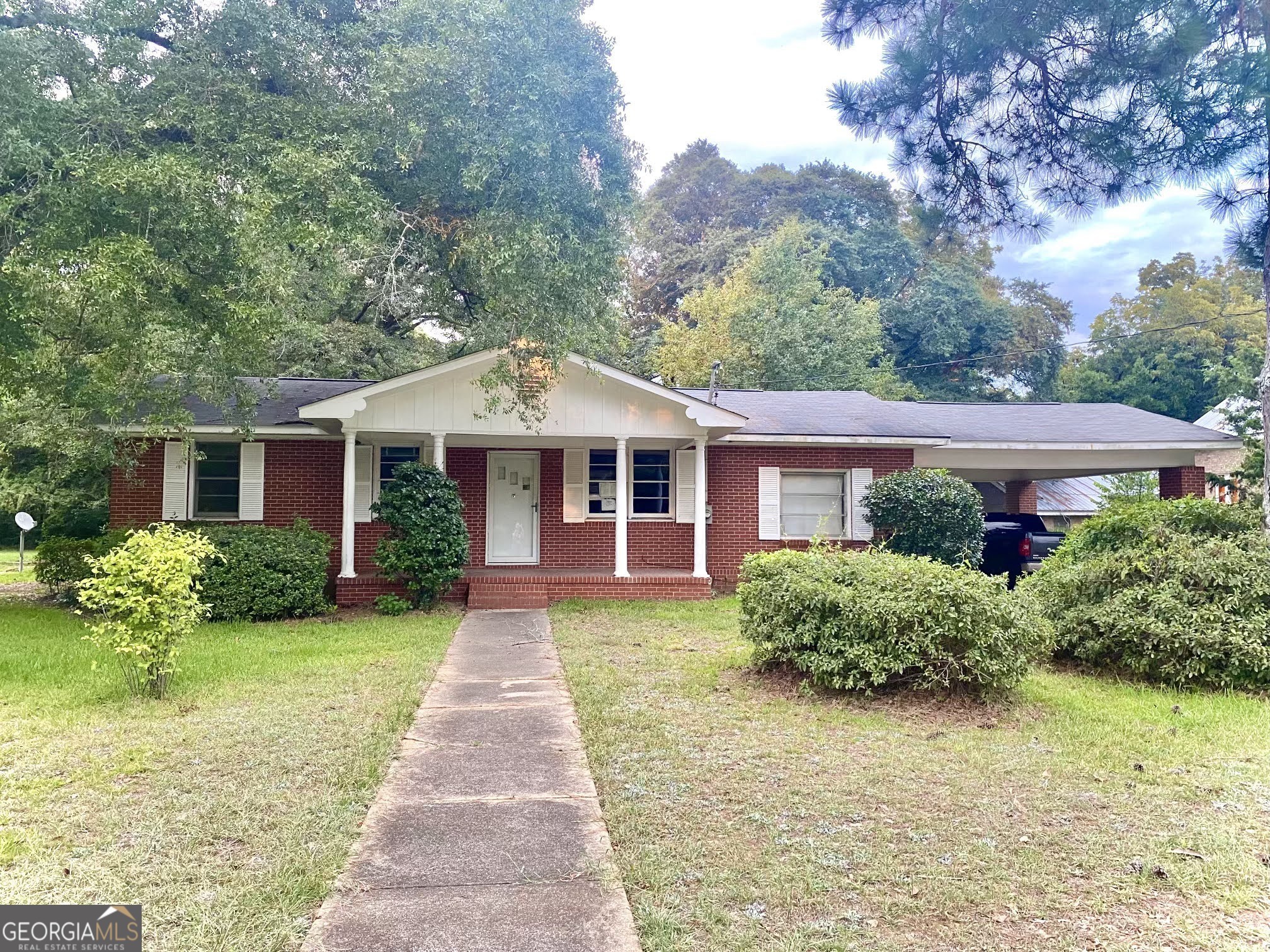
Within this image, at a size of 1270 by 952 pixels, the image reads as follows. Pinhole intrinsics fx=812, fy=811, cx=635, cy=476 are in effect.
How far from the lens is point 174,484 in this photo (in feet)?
40.7

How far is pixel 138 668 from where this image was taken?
6.27 metres

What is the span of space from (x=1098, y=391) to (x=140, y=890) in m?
37.7

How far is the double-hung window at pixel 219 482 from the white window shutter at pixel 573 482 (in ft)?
16.7

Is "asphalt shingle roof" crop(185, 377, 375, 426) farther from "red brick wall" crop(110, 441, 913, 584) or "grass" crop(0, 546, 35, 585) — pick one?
"grass" crop(0, 546, 35, 585)

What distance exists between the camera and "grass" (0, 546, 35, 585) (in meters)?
15.2

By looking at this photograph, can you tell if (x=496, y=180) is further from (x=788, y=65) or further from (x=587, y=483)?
(x=587, y=483)

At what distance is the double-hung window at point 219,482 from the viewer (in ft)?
41.6

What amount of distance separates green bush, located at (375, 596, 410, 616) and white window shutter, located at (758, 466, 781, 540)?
5.96 metres

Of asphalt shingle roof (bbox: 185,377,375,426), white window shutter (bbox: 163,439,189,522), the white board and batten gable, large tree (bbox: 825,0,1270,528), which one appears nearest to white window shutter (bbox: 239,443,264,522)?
asphalt shingle roof (bbox: 185,377,375,426)

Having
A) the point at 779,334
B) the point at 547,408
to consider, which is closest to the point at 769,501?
the point at 547,408

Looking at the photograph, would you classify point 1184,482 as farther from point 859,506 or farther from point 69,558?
point 69,558

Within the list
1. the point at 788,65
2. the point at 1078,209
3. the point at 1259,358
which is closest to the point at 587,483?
the point at 788,65

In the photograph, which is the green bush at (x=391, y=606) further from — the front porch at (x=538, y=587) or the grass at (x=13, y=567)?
the grass at (x=13, y=567)

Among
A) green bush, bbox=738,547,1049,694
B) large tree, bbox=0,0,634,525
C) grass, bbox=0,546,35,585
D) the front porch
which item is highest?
large tree, bbox=0,0,634,525
